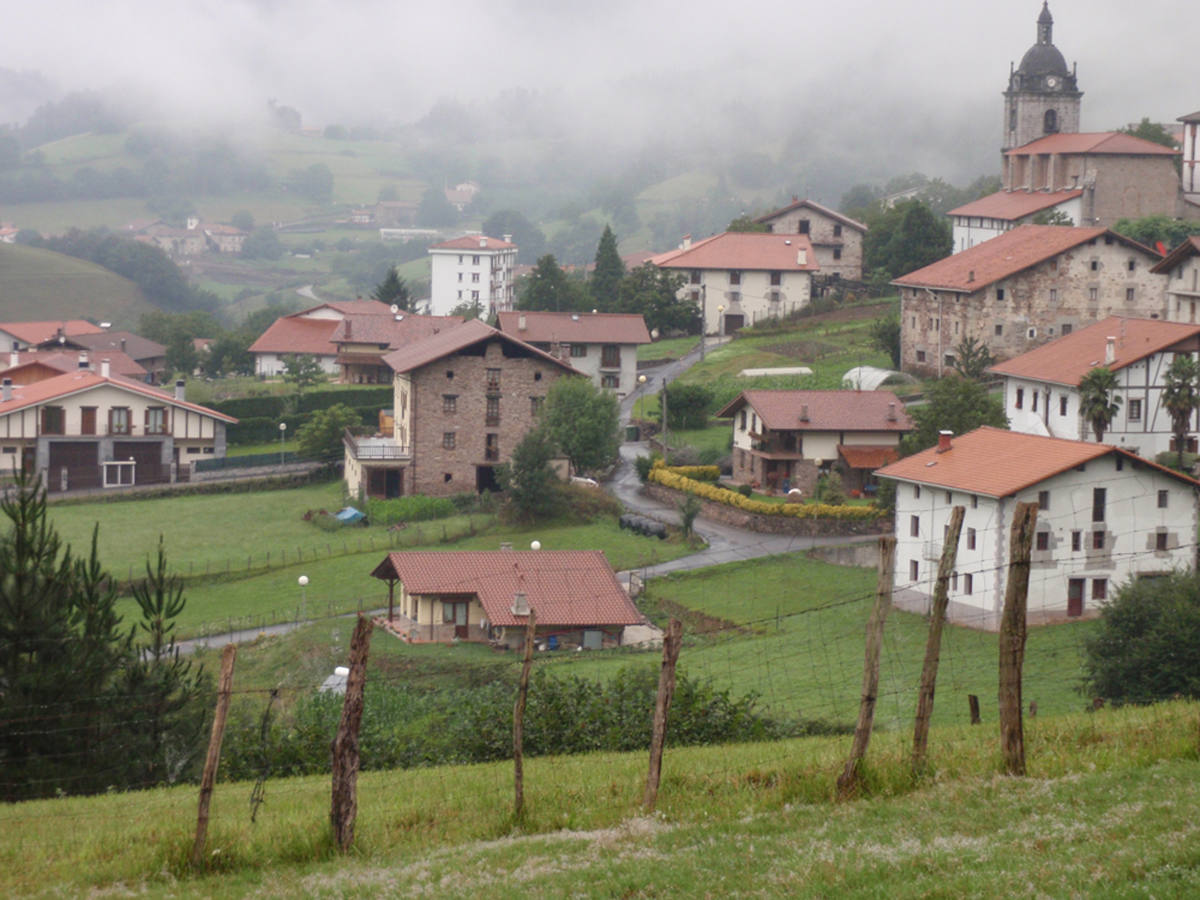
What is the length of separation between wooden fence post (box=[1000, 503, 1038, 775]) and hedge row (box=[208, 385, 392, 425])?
205 feet

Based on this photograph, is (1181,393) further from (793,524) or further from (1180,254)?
(1180,254)

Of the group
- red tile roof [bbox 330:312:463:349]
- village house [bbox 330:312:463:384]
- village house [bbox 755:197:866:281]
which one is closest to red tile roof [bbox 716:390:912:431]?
red tile roof [bbox 330:312:463:349]

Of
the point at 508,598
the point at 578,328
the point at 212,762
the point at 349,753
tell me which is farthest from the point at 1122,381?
the point at 212,762

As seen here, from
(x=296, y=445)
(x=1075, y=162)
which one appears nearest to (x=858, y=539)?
(x=296, y=445)

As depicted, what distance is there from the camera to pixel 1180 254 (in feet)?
205

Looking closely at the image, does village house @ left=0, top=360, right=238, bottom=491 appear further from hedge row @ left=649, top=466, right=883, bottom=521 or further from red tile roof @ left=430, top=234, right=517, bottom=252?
red tile roof @ left=430, top=234, right=517, bottom=252

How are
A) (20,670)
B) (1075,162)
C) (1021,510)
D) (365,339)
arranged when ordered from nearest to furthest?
(1021,510) → (20,670) → (365,339) → (1075,162)

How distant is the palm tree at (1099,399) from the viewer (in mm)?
49750

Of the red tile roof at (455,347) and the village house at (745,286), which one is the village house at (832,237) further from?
the red tile roof at (455,347)

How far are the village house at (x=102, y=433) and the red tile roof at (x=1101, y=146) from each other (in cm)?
5310

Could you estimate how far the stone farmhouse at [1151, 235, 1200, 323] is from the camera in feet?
203

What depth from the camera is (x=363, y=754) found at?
63.7 feet

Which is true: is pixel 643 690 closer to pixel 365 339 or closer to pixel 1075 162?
pixel 365 339

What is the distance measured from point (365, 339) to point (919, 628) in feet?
173
